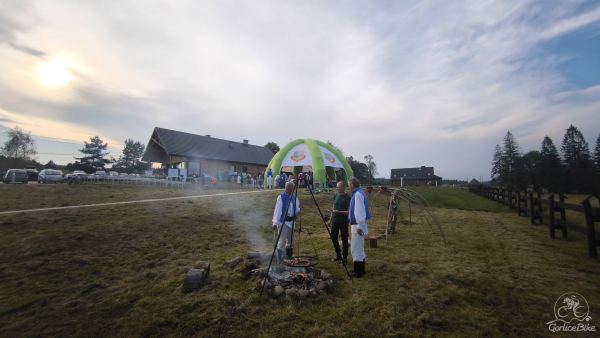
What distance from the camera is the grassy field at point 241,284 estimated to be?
476cm

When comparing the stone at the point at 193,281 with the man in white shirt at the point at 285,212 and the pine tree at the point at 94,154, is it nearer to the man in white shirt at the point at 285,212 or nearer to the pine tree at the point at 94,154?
the man in white shirt at the point at 285,212

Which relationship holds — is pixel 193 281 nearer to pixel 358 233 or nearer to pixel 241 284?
pixel 241 284

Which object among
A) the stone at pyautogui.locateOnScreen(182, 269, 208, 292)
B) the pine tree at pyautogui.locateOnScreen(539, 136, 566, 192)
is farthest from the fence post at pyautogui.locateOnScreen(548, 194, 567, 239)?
the pine tree at pyautogui.locateOnScreen(539, 136, 566, 192)

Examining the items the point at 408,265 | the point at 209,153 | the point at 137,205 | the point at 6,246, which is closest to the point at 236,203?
the point at 137,205

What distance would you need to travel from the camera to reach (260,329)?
4.65 metres

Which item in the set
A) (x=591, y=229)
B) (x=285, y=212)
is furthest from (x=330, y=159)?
(x=285, y=212)

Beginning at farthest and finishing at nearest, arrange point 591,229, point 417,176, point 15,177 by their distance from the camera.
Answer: point 417,176 → point 15,177 → point 591,229

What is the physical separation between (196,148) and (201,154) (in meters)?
1.16

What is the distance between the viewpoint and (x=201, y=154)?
118ft

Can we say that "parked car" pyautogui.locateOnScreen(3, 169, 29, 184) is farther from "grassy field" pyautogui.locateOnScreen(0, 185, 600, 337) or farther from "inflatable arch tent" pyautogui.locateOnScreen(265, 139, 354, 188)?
"inflatable arch tent" pyautogui.locateOnScreen(265, 139, 354, 188)

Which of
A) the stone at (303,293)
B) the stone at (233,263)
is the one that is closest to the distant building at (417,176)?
the stone at (233,263)

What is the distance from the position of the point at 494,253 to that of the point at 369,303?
541 cm

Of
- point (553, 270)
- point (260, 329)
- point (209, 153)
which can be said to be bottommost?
point (260, 329)

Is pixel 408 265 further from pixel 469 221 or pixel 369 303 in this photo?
pixel 469 221
